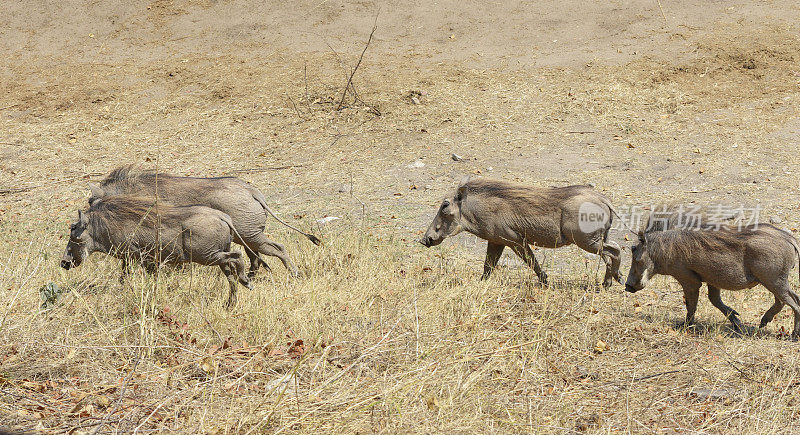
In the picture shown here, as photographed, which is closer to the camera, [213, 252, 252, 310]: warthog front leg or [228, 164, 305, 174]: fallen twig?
[213, 252, 252, 310]: warthog front leg

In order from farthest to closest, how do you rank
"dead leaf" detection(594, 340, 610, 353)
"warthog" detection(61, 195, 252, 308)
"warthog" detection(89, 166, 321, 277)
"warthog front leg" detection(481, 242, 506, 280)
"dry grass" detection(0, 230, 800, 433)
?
"warthog front leg" detection(481, 242, 506, 280)
"warthog" detection(89, 166, 321, 277)
"warthog" detection(61, 195, 252, 308)
"dead leaf" detection(594, 340, 610, 353)
"dry grass" detection(0, 230, 800, 433)

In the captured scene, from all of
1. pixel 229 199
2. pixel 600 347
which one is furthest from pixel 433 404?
pixel 229 199

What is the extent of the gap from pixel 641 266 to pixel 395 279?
175cm

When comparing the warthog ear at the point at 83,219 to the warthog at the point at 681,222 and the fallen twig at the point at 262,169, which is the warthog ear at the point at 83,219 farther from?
the fallen twig at the point at 262,169

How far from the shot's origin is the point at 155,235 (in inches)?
207

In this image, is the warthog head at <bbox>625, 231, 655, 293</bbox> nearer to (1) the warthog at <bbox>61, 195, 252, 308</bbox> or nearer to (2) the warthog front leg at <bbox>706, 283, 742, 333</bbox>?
(2) the warthog front leg at <bbox>706, 283, 742, 333</bbox>

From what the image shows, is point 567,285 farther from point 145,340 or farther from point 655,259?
point 145,340

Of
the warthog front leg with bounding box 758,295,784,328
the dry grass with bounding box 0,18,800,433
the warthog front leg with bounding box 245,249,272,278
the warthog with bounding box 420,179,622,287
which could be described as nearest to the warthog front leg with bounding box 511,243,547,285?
the warthog with bounding box 420,179,622,287

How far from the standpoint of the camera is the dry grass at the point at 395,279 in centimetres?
351

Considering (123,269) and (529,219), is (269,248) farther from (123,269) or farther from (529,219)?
(529,219)

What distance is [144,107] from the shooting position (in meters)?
12.5

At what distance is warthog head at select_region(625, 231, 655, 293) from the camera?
532cm

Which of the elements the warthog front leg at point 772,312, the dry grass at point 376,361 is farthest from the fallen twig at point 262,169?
the warthog front leg at point 772,312

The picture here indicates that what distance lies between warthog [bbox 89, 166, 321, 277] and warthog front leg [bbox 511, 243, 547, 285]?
1.66 m
